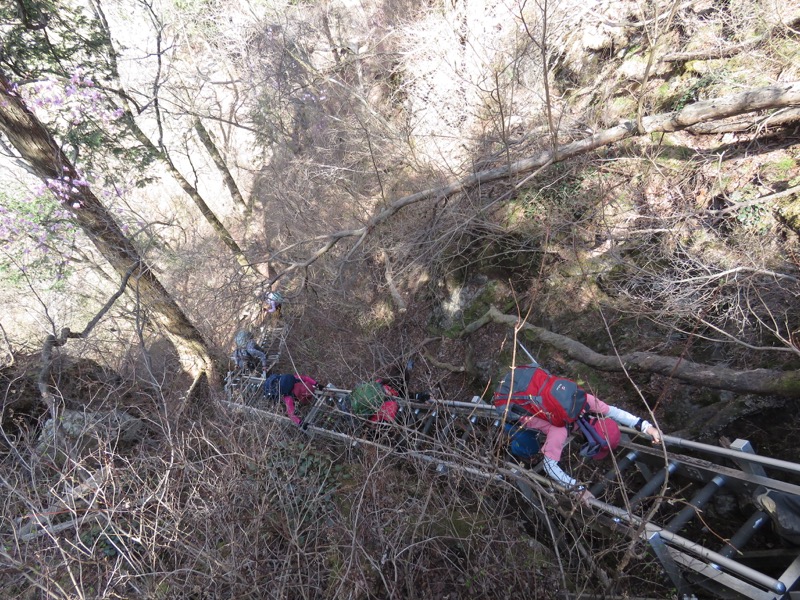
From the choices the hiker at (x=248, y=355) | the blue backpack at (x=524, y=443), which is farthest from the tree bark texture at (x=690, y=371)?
the hiker at (x=248, y=355)

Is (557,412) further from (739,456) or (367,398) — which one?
(367,398)

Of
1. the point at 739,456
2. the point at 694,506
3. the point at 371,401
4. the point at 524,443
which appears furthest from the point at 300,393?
the point at 739,456

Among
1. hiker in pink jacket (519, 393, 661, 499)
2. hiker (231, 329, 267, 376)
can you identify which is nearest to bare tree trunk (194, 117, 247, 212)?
hiker (231, 329, 267, 376)

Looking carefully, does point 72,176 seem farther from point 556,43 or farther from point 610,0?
point 610,0

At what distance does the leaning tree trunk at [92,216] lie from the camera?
5887 millimetres

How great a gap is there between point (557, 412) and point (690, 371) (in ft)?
5.80

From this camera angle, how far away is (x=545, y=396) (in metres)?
3.20

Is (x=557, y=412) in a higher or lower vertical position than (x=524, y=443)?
higher

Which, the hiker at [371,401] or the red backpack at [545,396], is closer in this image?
the red backpack at [545,396]

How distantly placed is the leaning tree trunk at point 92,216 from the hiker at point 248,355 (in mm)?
837

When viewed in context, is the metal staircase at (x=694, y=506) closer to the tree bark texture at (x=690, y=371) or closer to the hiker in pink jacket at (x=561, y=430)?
the hiker in pink jacket at (x=561, y=430)

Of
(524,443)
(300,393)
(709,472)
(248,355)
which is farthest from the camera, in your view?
(248,355)

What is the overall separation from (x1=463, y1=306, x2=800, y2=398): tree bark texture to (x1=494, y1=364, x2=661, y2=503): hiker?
42cm

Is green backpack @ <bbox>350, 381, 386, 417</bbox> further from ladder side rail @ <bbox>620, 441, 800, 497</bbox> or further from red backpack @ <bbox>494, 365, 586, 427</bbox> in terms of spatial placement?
ladder side rail @ <bbox>620, 441, 800, 497</bbox>
